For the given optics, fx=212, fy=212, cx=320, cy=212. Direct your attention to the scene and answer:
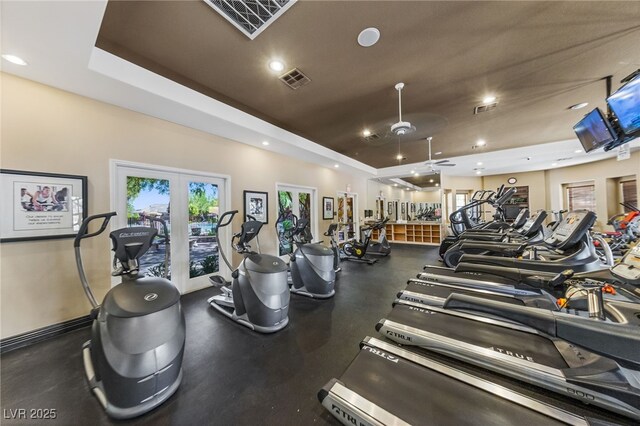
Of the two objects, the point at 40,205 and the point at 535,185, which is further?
the point at 535,185

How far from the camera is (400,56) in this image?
2.48 meters

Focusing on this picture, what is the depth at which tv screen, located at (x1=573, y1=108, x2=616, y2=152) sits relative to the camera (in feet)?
Answer: 8.70

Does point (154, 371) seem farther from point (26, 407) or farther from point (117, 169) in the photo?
point (117, 169)

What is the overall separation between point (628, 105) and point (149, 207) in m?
5.85

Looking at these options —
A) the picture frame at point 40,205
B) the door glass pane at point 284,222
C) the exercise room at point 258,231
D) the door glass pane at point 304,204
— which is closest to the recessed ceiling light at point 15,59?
the exercise room at point 258,231

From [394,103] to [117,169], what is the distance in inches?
169

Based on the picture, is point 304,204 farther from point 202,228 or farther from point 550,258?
point 550,258

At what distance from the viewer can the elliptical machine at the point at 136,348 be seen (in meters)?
1.41

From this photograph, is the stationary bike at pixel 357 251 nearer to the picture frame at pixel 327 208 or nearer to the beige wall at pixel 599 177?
the picture frame at pixel 327 208

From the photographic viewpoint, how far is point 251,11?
1883mm

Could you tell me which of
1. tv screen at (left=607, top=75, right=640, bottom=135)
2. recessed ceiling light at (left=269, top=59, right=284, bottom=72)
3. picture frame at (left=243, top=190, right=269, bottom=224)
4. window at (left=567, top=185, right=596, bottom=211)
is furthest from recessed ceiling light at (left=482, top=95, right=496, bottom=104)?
window at (left=567, top=185, right=596, bottom=211)

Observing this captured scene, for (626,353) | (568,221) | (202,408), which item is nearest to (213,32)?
(202,408)

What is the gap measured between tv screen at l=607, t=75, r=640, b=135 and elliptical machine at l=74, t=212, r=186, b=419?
14.7 feet

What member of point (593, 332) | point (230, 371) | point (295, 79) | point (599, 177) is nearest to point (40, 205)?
point (230, 371)
